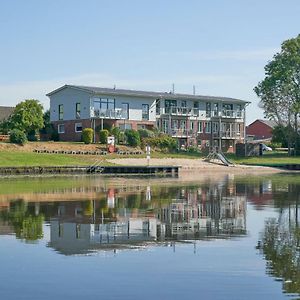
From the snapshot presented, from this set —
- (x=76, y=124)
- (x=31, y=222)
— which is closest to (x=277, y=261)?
(x=31, y=222)

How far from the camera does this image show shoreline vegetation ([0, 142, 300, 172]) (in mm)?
65188

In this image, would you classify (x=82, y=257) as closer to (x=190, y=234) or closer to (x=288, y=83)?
(x=190, y=234)

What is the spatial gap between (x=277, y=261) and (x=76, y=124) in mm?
72997

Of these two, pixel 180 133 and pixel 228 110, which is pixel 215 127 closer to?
pixel 228 110

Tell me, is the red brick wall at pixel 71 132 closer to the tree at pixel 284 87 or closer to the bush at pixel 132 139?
the bush at pixel 132 139

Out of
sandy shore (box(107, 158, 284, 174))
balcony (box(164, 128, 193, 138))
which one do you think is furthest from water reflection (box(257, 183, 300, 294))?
balcony (box(164, 128, 193, 138))

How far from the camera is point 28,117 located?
78438 mm

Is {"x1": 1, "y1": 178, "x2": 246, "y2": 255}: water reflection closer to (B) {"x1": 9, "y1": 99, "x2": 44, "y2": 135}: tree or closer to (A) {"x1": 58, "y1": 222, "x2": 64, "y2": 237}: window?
(A) {"x1": 58, "y1": 222, "x2": 64, "y2": 237}: window

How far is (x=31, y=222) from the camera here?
959 inches

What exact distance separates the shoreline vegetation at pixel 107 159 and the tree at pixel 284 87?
6923mm

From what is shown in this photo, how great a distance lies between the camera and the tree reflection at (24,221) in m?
21.1

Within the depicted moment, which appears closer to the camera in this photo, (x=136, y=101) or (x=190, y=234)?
(x=190, y=234)

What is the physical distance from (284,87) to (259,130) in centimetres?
6036

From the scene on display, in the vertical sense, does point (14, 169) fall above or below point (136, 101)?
below
